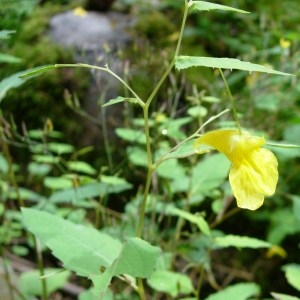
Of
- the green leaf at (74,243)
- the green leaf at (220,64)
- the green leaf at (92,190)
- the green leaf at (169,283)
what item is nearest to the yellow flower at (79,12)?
the green leaf at (92,190)

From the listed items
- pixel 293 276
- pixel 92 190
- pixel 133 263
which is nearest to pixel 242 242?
pixel 293 276

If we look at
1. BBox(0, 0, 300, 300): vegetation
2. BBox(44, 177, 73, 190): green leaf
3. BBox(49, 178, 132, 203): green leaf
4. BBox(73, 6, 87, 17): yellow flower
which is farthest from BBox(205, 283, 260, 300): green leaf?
BBox(73, 6, 87, 17): yellow flower

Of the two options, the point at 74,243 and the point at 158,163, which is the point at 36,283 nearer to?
the point at 74,243

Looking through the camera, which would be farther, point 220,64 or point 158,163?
point 158,163

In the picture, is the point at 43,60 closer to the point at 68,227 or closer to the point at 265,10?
the point at 265,10

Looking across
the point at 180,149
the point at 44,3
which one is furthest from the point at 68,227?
the point at 44,3

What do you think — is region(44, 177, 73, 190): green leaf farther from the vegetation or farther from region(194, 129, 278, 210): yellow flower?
region(194, 129, 278, 210): yellow flower

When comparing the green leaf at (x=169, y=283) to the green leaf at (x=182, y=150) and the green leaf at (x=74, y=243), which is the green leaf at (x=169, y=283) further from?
the green leaf at (x=182, y=150)
